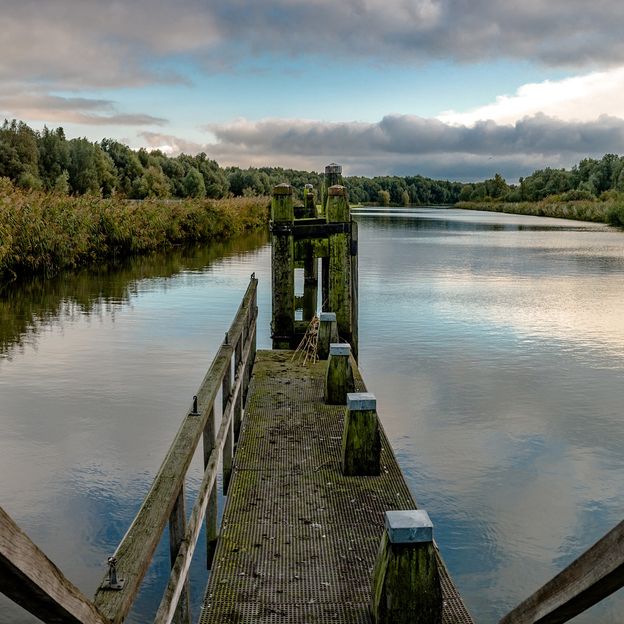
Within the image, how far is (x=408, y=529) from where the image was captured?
3594 millimetres

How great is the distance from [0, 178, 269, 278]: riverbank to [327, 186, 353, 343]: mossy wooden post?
12763 mm

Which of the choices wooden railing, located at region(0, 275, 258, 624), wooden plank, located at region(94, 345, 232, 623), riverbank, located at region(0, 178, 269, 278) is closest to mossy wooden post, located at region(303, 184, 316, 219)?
riverbank, located at region(0, 178, 269, 278)

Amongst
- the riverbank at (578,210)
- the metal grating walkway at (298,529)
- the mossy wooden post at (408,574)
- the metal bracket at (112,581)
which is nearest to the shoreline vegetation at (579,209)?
the riverbank at (578,210)

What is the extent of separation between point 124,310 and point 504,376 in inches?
411

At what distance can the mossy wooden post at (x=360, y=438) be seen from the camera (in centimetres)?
587

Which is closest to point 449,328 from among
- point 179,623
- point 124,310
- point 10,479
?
point 124,310

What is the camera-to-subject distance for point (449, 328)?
1700cm

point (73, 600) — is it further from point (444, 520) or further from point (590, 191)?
point (590, 191)

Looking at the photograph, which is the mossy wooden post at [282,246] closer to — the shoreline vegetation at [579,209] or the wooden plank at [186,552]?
the wooden plank at [186,552]

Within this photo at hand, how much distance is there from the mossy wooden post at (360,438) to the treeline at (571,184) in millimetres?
80765

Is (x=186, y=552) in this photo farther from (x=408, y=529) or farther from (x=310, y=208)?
(x=310, y=208)

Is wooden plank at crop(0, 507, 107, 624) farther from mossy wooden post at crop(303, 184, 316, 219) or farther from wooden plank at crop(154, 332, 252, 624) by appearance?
mossy wooden post at crop(303, 184, 316, 219)

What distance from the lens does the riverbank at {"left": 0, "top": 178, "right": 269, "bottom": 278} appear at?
21828mm

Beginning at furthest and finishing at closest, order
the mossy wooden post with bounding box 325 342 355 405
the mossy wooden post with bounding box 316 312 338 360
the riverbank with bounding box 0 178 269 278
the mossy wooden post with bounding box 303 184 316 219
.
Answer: the riverbank with bounding box 0 178 269 278, the mossy wooden post with bounding box 303 184 316 219, the mossy wooden post with bounding box 316 312 338 360, the mossy wooden post with bounding box 325 342 355 405
